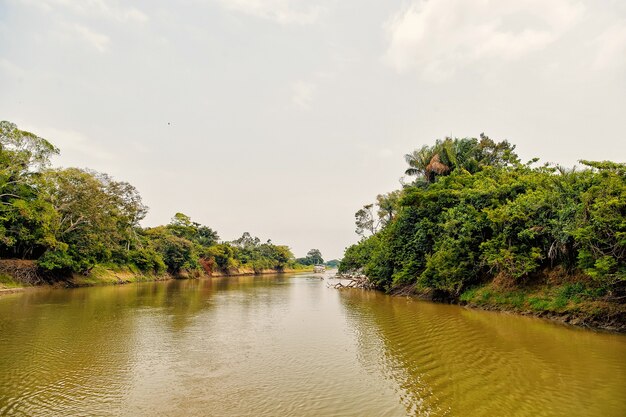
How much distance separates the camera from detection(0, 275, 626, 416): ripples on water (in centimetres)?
621

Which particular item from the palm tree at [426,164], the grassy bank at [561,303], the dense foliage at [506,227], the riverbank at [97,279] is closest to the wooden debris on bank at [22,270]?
the riverbank at [97,279]

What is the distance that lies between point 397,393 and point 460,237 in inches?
587

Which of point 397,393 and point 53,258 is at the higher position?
point 53,258

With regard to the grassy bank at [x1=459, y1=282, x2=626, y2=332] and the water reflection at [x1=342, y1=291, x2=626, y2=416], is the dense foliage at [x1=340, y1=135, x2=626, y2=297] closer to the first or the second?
the grassy bank at [x1=459, y1=282, x2=626, y2=332]

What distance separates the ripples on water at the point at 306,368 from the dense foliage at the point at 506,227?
10.4ft

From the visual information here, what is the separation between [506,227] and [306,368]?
13.4 meters

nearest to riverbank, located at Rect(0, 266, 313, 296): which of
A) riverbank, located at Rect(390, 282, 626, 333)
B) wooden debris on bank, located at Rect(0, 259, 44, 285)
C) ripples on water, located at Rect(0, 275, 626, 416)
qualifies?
wooden debris on bank, located at Rect(0, 259, 44, 285)

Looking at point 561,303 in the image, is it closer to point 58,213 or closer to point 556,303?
point 556,303

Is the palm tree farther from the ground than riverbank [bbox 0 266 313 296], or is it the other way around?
the palm tree

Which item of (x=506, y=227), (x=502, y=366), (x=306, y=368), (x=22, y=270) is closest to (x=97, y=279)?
(x=22, y=270)

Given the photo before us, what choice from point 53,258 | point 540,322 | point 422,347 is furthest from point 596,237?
point 53,258

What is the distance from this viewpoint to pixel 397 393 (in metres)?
6.88

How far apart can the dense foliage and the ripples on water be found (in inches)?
124

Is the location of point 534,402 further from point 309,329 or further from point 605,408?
point 309,329
